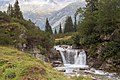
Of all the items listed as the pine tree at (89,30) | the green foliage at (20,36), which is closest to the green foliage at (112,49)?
the pine tree at (89,30)

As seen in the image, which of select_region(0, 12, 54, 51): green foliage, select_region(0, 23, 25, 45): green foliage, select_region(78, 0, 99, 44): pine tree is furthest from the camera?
select_region(78, 0, 99, 44): pine tree

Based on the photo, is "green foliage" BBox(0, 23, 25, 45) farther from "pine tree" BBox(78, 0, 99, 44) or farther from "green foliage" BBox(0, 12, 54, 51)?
"pine tree" BBox(78, 0, 99, 44)

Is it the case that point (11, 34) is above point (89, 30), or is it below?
below

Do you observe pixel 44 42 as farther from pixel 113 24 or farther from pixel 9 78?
pixel 9 78

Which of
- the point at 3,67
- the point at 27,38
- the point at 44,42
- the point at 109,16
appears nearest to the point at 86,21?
the point at 109,16

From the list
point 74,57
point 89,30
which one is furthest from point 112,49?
point 89,30

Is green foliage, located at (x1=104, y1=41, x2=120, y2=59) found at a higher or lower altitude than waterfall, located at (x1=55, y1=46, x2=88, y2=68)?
higher

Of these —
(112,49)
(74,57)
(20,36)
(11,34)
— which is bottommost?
(74,57)

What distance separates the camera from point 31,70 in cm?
1670

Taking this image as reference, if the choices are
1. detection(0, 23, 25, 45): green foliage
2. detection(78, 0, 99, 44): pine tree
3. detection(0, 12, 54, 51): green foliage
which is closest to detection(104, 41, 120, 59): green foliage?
detection(78, 0, 99, 44): pine tree

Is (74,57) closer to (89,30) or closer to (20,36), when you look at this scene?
(89,30)

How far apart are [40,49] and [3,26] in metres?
7.64

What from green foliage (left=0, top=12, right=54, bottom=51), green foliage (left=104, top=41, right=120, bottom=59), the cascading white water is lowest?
the cascading white water

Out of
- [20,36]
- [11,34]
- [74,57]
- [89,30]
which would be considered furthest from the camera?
[89,30]
